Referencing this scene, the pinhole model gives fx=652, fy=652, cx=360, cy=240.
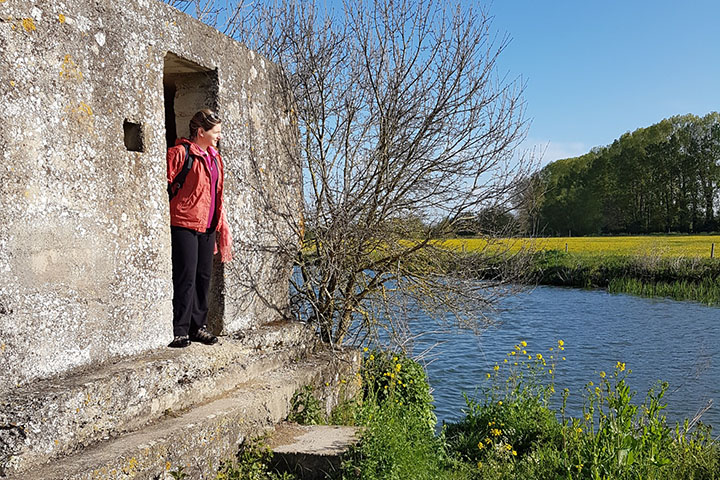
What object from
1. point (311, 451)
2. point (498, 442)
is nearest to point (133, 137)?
point (311, 451)

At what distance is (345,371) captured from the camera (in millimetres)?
5957

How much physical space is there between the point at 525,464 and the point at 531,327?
36.9 ft

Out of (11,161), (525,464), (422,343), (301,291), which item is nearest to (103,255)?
(11,161)

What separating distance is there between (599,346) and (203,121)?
40.7 feet

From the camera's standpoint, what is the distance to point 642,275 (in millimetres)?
24297

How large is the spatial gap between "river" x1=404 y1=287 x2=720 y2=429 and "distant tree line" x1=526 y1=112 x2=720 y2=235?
3153 centimetres

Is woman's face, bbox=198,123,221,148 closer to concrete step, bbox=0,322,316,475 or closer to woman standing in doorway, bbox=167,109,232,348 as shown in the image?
woman standing in doorway, bbox=167,109,232,348

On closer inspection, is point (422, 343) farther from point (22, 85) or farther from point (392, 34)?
point (22, 85)

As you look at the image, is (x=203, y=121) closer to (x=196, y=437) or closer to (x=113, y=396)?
(x=113, y=396)

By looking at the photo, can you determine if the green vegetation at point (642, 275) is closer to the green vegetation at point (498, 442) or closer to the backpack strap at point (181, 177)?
the green vegetation at point (498, 442)

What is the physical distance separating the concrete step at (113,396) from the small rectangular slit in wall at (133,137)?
3.99ft

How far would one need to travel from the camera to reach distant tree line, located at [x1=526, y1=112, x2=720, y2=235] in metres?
50.3

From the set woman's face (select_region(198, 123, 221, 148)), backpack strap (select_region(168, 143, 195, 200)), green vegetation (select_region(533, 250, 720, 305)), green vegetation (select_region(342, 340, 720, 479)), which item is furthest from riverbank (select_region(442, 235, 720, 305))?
backpack strap (select_region(168, 143, 195, 200))

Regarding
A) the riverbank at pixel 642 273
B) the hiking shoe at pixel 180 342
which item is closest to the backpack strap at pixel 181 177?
the hiking shoe at pixel 180 342
